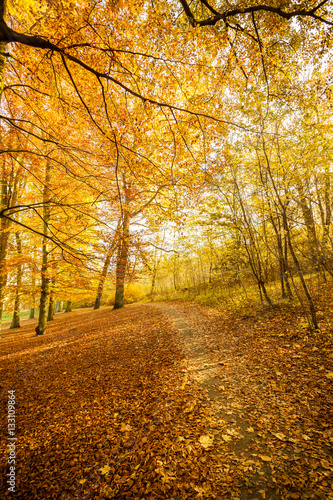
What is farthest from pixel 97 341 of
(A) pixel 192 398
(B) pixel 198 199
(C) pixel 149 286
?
(C) pixel 149 286

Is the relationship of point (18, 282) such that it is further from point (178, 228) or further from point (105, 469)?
Answer: point (105, 469)

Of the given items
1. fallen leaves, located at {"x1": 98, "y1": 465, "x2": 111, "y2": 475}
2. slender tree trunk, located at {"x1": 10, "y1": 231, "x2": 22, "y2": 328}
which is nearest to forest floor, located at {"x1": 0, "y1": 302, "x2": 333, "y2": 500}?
fallen leaves, located at {"x1": 98, "y1": 465, "x2": 111, "y2": 475}

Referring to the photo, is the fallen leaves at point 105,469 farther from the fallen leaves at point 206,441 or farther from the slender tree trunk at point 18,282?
the slender tree trunk at point 18,282

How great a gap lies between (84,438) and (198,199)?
7.71 metres

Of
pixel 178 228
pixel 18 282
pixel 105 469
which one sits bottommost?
pixel 105 469

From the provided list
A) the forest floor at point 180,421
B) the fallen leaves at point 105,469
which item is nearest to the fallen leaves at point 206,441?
the forest floor at point 180,421

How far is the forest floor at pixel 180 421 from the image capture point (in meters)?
2.02

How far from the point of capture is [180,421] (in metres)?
2.79

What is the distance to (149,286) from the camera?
22594 millimetres

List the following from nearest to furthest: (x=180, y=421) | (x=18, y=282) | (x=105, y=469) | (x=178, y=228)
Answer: (x=105, y=469)
(x=180, y=421)
(x=178, y=228)
(x=18, y=282)

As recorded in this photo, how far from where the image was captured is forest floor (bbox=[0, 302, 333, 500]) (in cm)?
202

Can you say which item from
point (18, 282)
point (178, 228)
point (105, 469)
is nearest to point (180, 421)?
point (105, 469)

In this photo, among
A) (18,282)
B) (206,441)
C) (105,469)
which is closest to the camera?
(105,469)

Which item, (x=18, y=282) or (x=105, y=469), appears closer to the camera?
(x=105, y=469)
